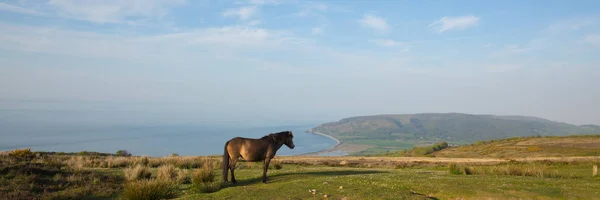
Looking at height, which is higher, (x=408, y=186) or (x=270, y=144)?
(x=270, y=144)

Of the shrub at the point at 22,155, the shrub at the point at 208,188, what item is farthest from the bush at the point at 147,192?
the shrub at the point at 22,155

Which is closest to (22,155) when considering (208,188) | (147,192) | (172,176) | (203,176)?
(172,176)

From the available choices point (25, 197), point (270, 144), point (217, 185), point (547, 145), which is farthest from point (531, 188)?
point (547, 145)

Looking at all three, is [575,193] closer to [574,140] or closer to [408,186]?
[408,186]

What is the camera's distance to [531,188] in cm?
1023

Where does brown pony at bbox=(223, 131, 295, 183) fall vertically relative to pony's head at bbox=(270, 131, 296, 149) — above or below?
below

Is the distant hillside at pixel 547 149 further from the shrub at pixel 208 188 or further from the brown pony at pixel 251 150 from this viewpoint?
the shrub at pixel 208 188

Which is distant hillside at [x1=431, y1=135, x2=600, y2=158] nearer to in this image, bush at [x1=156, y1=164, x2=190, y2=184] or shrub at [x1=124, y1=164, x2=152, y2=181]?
bush at [x1=156, y1=164, x2=190, y2=184]

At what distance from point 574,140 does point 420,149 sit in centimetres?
2133

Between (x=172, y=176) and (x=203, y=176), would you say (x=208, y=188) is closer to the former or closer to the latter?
(x=203, y=176)

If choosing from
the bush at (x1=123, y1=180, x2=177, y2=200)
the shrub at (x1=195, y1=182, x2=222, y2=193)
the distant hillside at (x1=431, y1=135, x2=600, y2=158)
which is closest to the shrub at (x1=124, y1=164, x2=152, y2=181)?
the bush at (x1=123, y1=180, x2=177, y2=200)

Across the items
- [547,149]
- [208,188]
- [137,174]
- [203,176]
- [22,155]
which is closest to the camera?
[208,188]

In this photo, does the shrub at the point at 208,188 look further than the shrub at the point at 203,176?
No

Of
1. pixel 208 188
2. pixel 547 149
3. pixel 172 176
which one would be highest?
pixel 208 188
